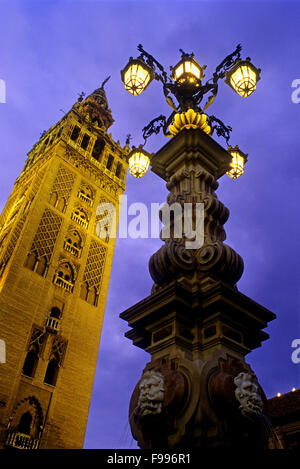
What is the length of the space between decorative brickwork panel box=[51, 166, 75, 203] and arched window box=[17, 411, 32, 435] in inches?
625

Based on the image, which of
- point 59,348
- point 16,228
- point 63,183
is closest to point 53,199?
point 63,183

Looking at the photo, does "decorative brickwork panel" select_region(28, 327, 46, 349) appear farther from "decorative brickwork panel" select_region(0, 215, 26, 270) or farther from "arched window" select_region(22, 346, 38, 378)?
"decorative brickwork panel" select_region(0, 215, 26, 270)

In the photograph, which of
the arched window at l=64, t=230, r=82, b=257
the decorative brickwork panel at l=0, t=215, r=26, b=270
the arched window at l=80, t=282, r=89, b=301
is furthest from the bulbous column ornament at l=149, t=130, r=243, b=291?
the arched window at l=64, t=230, r=82, b=257

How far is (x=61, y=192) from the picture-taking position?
102ft

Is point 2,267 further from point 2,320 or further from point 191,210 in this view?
point 191,210

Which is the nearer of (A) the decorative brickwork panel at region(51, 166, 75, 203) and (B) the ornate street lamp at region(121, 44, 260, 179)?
(B) the ornate street lamp at region(121, 44, 260, 179)

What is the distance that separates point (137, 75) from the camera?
6613mm

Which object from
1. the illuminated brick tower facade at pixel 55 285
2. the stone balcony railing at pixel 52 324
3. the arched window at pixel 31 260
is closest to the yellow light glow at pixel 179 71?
the illuminated brick tower facade at pixel 55 285

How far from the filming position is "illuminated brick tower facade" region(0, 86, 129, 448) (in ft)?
68.8

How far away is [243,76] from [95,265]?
25134 millimetres

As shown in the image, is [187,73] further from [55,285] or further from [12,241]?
[12,241]

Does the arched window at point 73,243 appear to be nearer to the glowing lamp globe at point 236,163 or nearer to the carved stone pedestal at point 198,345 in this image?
the glowing lamp globe at point 236,163
